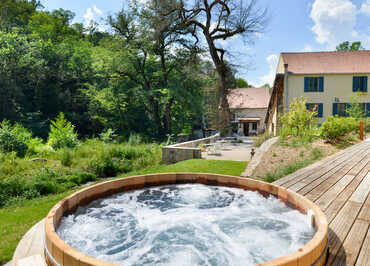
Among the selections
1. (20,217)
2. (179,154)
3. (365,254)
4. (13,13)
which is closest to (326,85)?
(179,154)

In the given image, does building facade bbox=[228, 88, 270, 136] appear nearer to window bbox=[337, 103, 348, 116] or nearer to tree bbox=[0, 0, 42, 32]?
window bbox=[337, 103, 348, 116]

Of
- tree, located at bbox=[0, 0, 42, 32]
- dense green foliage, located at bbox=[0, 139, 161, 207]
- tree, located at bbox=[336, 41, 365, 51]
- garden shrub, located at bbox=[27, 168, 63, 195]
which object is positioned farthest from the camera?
tree, located at bbox=[336, 41, 365, 51]

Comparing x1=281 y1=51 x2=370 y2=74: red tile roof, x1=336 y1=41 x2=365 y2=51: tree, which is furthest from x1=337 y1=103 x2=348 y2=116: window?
x1=336 y1=41 x2=365 y2=51: tree

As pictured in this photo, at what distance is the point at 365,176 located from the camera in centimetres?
387

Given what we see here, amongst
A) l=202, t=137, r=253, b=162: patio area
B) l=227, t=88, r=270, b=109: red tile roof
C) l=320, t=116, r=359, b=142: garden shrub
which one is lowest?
l=202, t=137, r=253, b=162: patio area

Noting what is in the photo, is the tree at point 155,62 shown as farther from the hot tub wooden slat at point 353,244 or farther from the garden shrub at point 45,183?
the hot tub wooden slat at point 353,244

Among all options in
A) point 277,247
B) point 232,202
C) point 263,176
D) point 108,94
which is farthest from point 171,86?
point 277,247

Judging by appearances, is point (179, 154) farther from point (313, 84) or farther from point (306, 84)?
point (313, 84)

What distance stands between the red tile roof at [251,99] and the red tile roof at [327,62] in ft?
27.0

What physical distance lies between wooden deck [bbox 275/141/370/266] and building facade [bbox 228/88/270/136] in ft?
75.5

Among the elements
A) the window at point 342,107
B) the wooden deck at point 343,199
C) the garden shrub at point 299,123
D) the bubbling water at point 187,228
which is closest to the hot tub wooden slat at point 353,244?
the wooden deck at point 343,199

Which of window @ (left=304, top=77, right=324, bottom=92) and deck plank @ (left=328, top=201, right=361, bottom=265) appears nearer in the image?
deck plank @ (left=328, top=201, right=361, bottom=265)

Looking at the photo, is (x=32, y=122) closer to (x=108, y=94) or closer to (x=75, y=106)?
(x=75, y=106)

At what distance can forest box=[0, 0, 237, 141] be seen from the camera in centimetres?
1830
